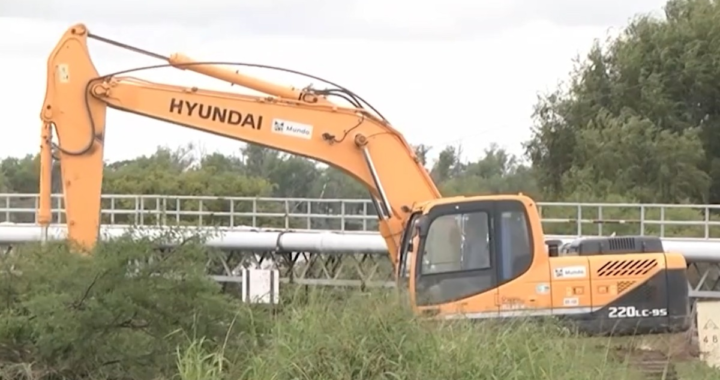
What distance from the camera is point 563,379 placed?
28.4 feet

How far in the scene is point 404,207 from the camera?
14.7 metres

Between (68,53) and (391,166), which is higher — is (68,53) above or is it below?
above

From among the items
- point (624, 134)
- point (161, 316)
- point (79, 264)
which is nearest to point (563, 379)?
point (161, 316)

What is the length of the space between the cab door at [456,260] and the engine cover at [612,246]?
1463 millimetres

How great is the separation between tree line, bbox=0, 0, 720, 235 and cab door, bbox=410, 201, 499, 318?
3250 centimetres

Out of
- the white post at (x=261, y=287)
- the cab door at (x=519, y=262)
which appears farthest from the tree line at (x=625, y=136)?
the cab door at (x=519, y=262)

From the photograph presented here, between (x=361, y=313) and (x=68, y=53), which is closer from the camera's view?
(x=361, y=313)

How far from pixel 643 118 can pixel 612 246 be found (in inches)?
1543

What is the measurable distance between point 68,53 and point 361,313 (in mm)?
6864

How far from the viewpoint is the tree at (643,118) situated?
49.8 metres

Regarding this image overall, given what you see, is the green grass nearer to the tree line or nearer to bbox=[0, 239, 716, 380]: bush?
bbox=[0, 239, 716, 380]: bush

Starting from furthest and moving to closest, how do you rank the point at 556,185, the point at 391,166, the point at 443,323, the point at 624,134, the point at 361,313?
1. the point at 556,185
2. the point at 624,134
3. the point at 391,166
4. the point at 443,323
5. the point at 361,313

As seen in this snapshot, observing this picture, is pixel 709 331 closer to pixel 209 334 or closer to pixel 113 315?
pixel 209 334

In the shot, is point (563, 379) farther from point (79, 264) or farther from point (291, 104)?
point (291, 104)
